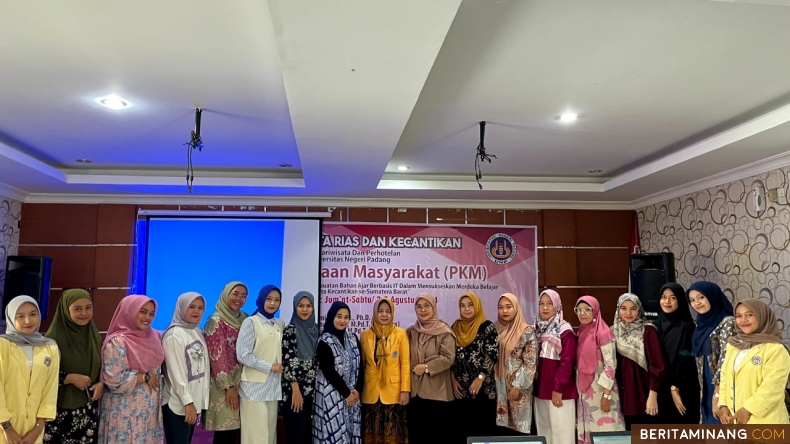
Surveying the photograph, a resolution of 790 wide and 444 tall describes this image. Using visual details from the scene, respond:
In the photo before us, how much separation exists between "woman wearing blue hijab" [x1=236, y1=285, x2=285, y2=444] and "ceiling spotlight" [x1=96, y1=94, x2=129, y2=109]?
5.20 feet

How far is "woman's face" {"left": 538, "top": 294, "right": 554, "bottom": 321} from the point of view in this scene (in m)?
3.87

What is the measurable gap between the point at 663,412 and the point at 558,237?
2727 millimetres

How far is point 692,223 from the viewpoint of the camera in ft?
16.9

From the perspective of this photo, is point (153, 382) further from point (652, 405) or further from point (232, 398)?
point (652, 405)

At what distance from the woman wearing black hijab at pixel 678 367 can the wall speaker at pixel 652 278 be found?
107 cm

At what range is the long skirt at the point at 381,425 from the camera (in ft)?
12.8

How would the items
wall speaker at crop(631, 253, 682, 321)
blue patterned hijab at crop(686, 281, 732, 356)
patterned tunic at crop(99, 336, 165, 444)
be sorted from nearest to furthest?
patterned tunic at crop(99, 336, 165, 444), blue patterned hijab at crop(686, 281, 732, 356), wall speaker at crop(631, 253, 682, 321)

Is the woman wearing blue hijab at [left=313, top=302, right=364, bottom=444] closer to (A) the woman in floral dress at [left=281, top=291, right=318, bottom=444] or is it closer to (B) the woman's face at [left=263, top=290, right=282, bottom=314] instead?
(A) the woman in floral dress at [left=281, top=291, right=318, bottom=444]

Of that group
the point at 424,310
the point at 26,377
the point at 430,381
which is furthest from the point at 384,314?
Answer: the point at 26,377

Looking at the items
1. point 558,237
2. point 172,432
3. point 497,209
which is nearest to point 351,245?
point 497,209

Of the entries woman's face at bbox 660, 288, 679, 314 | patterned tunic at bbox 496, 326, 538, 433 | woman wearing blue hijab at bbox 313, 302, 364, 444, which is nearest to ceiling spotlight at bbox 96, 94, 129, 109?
woman wearing blue hijab at bbox 313, 302, 364, 444

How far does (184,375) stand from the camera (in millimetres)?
3412

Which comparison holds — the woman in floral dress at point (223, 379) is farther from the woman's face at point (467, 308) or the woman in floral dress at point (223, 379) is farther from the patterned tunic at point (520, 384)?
the patterned tunic at point (520, 384)

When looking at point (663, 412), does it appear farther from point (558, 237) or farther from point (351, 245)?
point (351, 245)
